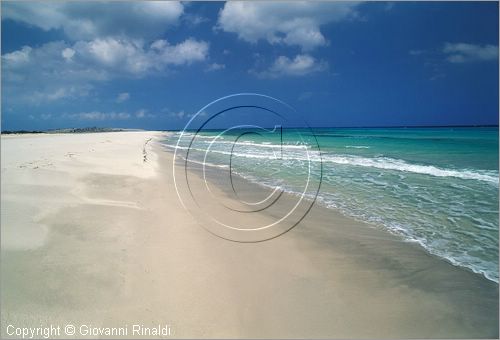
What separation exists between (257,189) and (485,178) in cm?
1103

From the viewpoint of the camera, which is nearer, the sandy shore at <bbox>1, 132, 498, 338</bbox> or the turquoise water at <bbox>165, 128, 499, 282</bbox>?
the sandy shore at <bbox>1, 132, 498, 338</bbox>

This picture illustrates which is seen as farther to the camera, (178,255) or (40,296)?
(178,255)

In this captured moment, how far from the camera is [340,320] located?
3768 millimetres

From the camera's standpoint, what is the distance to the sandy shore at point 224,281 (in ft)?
12.1

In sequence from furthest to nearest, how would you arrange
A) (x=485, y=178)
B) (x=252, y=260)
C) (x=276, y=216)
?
(x=485, y=178) → (x=276, y=216) → (x=252, y=260)

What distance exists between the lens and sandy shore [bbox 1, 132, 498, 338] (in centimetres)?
368

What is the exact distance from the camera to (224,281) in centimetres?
451

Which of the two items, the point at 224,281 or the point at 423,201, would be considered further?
the point at 423,201

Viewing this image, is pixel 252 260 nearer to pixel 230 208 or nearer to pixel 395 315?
pixel 395 315

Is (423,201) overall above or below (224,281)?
above

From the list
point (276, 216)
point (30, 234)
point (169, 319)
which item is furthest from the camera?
point (276, 216)

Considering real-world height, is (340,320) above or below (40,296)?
below

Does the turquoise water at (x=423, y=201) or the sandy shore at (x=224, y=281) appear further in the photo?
the turquoise water at (x=423, y=201)

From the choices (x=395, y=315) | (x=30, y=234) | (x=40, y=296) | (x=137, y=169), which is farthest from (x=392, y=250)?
(x=137, y=169)
